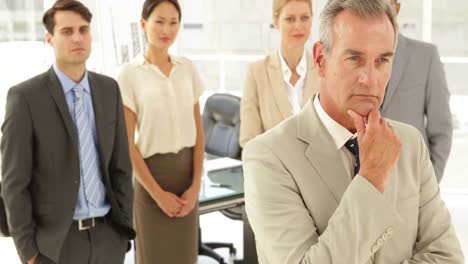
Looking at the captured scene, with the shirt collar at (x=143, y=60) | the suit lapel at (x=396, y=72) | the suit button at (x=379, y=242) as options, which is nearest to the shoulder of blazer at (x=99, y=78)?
the shirt collar at (x=143, y=60)

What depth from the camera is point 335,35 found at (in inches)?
61.2

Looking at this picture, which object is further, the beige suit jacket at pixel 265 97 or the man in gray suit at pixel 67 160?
the beige suit jacket at pixel 265 97

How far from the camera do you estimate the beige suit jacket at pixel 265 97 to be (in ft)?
10.9

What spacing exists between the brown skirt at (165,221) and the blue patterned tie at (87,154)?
2.35ft

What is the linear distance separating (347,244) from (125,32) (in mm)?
4807

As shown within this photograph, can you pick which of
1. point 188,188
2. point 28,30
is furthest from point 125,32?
point 188,188

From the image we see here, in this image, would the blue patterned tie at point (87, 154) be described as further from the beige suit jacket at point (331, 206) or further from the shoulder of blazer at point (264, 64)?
the beige suit jacket at point (331, 206)

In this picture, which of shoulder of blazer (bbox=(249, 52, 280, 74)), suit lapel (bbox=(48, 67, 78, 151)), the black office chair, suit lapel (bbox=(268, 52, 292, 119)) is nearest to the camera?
suit lapel (bbox=(48, 67, 78, 151))

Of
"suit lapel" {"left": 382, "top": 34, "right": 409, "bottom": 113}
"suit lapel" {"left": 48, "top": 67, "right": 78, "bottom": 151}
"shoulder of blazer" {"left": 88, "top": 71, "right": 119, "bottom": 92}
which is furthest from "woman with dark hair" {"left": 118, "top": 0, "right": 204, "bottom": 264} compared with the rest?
"suit lapel" {"left": 382, "top": 34, "right": 409, "bottom": 113}

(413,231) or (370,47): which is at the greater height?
(370,47)

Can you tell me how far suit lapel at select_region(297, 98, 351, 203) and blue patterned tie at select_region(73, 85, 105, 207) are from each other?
153 centimetres

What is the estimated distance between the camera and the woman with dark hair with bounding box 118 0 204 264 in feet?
12.0

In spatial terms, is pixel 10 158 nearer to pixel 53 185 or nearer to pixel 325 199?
pixel 53 185

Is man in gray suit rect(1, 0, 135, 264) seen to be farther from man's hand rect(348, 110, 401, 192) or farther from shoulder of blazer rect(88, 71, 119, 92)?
man's hand rect(348, 110, 401, 192)
